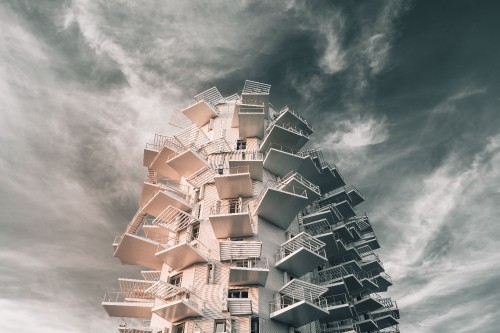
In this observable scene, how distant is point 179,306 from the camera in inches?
1020

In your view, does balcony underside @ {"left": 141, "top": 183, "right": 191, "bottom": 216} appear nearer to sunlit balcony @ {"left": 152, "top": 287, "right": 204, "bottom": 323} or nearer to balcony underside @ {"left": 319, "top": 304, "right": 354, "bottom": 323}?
sunlit balcony @ {"left": 152, "top": 287, "right": 204, "bottom": 323}

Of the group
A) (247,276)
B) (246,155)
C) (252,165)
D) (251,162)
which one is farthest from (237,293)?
(246,155)

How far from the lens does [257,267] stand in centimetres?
2919

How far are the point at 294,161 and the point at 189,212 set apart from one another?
12858 millimetres

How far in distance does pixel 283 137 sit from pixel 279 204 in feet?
32.6

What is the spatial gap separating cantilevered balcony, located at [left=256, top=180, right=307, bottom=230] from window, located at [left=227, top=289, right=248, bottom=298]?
7.70 meters

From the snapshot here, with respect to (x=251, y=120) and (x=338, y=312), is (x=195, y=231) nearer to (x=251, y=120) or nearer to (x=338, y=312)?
(x=251, y=120)

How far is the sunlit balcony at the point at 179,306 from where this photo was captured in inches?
1020

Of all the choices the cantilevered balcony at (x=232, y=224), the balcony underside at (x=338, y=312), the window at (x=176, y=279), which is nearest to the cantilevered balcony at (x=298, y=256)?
the cantilevered balcony at (x=232, y=224)

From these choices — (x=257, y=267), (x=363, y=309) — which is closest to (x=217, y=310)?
(x=257, y=267)

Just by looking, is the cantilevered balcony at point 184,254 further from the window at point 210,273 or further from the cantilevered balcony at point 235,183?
the cantilevered balcony at point 235,183

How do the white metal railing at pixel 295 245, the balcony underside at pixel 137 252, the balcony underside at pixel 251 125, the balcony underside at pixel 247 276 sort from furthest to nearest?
1. the balcony underside at pixel 251 125
2. the balcony underside at pixel 137 252
3. the white metal railing at pixel 295 245
4. the balcony underside at pixel 247 276

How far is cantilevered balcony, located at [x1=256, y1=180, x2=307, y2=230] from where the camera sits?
106ft

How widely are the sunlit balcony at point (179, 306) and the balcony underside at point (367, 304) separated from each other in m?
29.3
